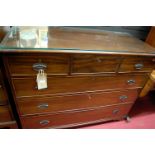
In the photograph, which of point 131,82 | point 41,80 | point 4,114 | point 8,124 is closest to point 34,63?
point 41,80

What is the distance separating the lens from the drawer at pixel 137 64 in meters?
1.10

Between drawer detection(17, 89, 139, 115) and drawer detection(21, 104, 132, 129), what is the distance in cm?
8

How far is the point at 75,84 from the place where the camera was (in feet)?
3.58

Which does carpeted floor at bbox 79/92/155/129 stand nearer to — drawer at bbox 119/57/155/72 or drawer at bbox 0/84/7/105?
drawer at bbox 119/57/155/72

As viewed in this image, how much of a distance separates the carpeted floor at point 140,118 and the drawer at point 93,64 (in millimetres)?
802

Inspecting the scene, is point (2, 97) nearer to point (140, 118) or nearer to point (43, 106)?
point (43, 106)

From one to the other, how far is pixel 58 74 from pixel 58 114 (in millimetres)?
472

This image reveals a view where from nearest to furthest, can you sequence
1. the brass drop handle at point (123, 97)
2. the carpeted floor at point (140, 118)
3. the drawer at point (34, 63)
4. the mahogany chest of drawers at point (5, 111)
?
the drawer at point (34, 63), the mahogany chest of drawers at point (5, 111), the brass drop handle at point (123, 97), the carpeted floor at point (140, 118)

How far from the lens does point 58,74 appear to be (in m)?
0.98

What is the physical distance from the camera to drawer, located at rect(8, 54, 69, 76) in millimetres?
836

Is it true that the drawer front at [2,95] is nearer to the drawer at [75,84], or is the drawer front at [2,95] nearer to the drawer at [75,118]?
the drawer at [75,84]

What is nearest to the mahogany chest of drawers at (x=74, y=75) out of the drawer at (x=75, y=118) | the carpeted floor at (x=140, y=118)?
the drawer at (x=75, y=118)
